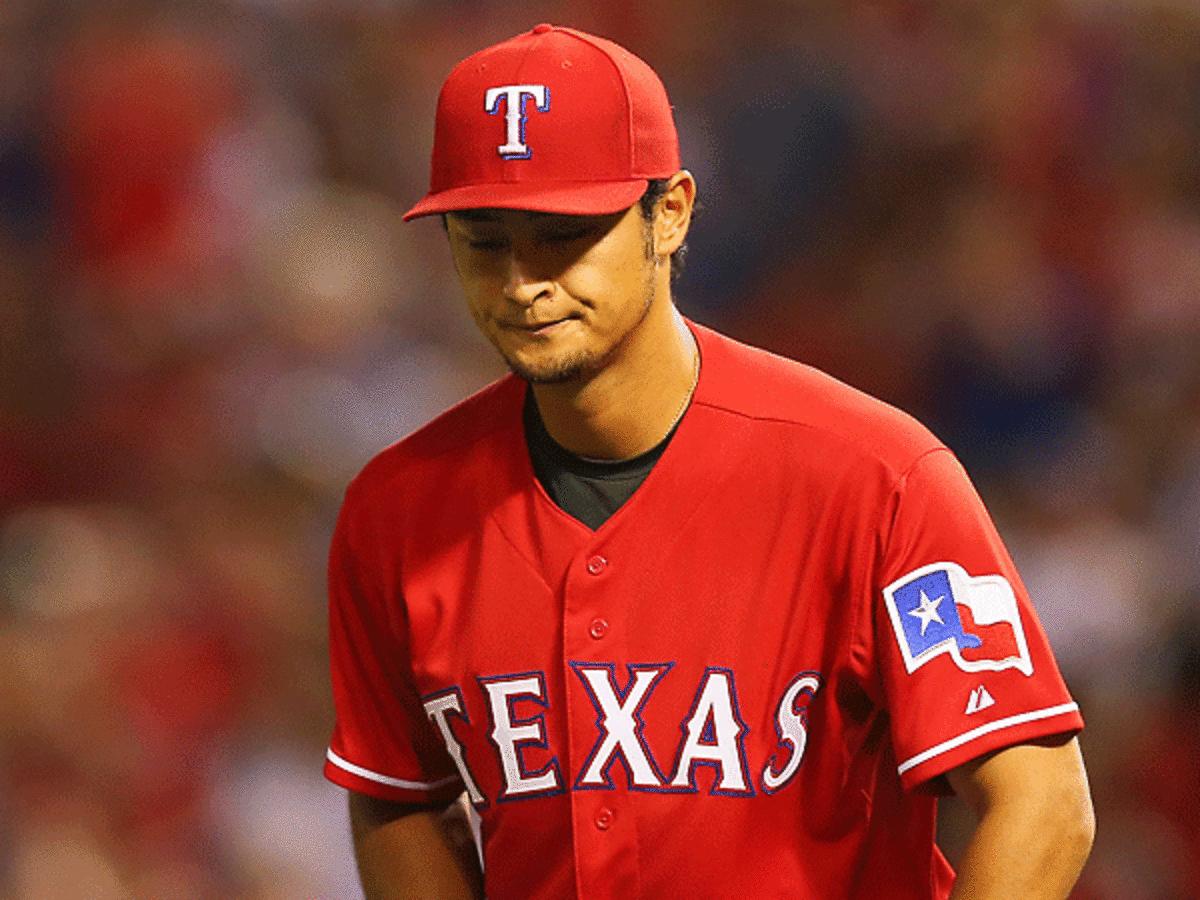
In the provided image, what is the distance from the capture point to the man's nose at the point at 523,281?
2.00 metres

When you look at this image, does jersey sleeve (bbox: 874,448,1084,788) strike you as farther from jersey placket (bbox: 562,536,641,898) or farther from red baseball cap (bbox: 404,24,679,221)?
red baseball cap (bbox: 404,24,679,221)

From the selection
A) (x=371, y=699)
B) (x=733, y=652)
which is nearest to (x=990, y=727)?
(x=733, y=652)

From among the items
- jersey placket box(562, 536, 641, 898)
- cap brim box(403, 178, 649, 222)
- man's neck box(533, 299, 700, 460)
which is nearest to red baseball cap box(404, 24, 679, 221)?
cap brim box(403, 178, 649, 222)

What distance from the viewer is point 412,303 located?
487 cm

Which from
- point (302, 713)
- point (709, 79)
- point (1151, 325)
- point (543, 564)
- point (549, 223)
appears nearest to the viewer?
point (549, 223)

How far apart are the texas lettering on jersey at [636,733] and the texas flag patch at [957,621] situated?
0.13 m

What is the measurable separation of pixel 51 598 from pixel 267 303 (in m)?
0.86

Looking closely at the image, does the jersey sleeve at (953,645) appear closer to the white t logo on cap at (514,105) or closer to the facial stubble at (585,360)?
the facial stubble at (585,360)

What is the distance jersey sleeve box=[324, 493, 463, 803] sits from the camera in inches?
89.8

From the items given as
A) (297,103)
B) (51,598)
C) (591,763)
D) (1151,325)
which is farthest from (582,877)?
(297,103)

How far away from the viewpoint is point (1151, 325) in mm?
4586

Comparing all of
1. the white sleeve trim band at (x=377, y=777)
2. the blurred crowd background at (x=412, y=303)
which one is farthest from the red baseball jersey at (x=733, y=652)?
the blurred crowd background at (x=412, y=303)

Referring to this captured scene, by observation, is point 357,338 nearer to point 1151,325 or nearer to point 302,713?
point 302,713

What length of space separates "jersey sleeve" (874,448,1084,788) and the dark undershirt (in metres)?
0.32
